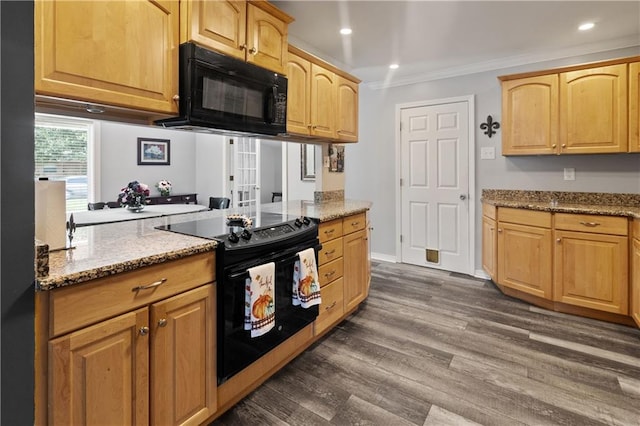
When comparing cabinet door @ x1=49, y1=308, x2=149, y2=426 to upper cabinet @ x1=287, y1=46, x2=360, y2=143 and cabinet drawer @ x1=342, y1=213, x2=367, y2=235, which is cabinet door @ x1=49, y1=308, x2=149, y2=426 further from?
upper cabinet @ x1=287, y1=46, x2=360, y2=143

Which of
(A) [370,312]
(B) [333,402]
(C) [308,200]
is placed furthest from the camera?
(C) [308,200]

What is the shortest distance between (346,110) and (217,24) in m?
1.57

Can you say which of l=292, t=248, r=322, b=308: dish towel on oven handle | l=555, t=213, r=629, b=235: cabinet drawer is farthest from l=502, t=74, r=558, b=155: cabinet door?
l=292, t=248, r=322, b=308: dish towel on oven handle

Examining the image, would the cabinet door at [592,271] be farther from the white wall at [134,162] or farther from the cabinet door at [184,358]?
the white wall at [134,162]

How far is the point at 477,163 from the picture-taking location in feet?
13.1

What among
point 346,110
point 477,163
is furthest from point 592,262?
point 346,110

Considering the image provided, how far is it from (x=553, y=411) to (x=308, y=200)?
8.22 feet

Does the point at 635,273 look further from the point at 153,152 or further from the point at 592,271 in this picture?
the point at 153,152

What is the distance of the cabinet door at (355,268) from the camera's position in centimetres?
271

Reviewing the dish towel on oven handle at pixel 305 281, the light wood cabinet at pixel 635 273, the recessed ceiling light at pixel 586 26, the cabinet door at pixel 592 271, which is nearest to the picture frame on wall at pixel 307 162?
the dish towel on oven handle at pixel 305 281

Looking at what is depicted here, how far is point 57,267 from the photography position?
1114 mm

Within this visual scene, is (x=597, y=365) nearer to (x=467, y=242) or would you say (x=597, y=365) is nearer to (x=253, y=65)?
(x=467, y=242)

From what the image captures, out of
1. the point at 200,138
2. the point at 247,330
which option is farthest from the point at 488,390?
the point at 200,138

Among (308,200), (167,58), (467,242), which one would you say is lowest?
(467,242)
